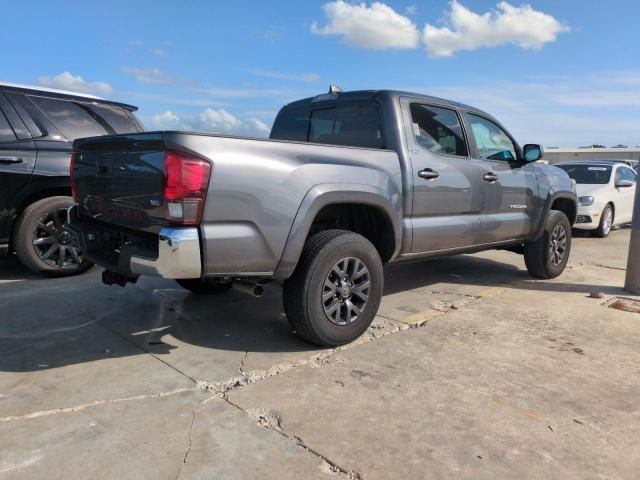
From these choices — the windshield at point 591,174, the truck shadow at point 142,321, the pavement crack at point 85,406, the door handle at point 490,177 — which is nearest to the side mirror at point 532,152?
the door handle at point 490,177

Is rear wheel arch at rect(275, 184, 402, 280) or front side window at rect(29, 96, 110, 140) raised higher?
front side window at rect(29, 96, 110, 140)

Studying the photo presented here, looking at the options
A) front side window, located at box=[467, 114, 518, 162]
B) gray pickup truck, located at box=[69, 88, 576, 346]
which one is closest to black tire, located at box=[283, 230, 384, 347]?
gray pickup truck, located at box=[69, 88, 576, 346]

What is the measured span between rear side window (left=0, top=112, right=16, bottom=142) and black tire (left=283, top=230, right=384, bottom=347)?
356 cm

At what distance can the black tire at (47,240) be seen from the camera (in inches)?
214

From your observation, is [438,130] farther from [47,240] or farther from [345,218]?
[47,240]

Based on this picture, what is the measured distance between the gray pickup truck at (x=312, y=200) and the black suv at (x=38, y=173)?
1.63m

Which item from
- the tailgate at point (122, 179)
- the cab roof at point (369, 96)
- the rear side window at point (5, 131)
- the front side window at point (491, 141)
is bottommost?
the tailgate at point (122, 179)

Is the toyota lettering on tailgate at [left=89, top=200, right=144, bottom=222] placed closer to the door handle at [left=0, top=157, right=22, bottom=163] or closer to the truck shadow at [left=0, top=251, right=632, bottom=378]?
the truck shadow at [left=0, top=251, right=632, bottom=378]

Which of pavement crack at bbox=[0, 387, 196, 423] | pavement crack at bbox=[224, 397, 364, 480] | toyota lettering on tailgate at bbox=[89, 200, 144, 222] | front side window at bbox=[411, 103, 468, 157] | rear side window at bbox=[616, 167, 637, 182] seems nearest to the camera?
pavement crack at bbox=[224, 397, 364, 480]

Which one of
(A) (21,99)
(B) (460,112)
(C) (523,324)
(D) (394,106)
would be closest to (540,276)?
(C) (523,324)

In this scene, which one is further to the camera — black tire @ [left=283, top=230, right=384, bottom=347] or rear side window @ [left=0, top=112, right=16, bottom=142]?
rear side window @ [left=0, top=112, right=16, bottom=142]

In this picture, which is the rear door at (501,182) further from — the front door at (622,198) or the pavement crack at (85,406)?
the front door at (622,198)

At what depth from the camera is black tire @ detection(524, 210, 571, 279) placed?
242 inches

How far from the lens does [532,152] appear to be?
5.59 meters
